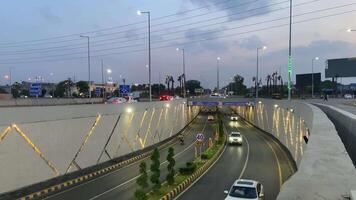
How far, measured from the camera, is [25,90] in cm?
14912

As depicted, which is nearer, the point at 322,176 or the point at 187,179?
the point at 322,176

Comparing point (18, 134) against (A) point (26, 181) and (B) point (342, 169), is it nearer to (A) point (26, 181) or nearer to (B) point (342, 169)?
(A) point (26, 181)

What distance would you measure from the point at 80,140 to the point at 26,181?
25.7 feet

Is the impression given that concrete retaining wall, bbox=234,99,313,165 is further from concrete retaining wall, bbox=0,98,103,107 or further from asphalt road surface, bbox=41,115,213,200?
concrete retaining wall, bbox=0,98,103,107

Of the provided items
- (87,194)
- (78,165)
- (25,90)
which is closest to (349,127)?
(87,194)

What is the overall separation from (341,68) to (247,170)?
90.5 m

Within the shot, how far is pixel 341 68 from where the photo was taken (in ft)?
399

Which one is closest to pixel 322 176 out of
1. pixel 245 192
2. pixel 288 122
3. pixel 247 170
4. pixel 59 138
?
pixel 245 192

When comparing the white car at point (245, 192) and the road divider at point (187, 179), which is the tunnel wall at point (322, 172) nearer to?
the white car at point (245, 192)

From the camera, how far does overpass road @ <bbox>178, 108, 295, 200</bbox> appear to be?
2973cm

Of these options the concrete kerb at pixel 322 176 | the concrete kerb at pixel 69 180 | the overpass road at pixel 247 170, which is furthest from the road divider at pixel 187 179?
the concrete kerb at pixel 322 176

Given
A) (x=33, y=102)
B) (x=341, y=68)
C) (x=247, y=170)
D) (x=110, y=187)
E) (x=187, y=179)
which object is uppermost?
(x=341, y=68)

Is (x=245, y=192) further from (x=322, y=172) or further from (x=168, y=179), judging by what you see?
(x=322, y=172)

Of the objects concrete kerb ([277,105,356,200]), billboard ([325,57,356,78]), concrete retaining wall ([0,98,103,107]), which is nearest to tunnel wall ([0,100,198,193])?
concrete retaining wall ([0,98,103,107])
